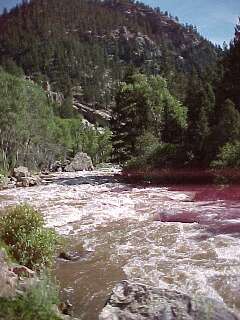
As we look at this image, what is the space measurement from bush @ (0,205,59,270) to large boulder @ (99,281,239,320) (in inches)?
158

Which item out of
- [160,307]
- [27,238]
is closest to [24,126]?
[27,238]

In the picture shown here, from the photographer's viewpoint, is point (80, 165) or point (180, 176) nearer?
point (180, 176)

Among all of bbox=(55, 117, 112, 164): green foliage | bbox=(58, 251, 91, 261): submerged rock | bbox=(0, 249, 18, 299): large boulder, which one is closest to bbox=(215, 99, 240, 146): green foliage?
bbox=(58, 251, 91, 261): submerged rock

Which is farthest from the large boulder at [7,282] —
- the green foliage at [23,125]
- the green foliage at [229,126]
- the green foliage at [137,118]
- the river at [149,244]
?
the green foliage at [23,125]

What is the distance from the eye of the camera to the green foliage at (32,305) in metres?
5.82

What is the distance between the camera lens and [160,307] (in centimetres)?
711

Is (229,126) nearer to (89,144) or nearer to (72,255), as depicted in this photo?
(72,255)

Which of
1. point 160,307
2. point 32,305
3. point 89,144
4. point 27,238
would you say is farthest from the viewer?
point 89,144

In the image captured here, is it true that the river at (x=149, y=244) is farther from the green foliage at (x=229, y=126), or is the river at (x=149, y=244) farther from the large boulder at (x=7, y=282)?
the green foliage at (x=229, y=126)

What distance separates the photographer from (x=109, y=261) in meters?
12.5

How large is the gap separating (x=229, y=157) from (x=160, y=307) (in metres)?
23.1

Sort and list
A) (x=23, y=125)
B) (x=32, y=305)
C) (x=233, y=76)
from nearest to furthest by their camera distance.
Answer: (x=32, y=305) → (x=233, y=76) → (x=23, y=125)

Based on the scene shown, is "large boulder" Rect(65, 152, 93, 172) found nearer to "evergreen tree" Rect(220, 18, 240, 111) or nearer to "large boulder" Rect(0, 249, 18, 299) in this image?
"evergreen tree" Rect(220, 18, 240, 111)

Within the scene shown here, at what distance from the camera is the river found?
1026cm
